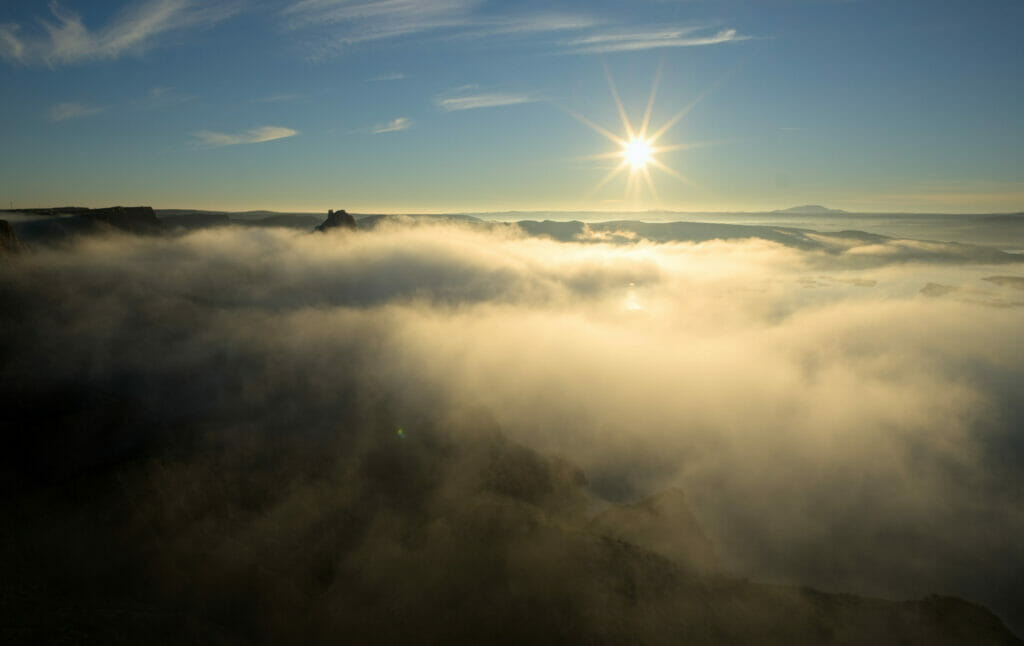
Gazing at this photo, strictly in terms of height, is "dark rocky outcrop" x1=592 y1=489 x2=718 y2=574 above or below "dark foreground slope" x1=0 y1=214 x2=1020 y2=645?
below

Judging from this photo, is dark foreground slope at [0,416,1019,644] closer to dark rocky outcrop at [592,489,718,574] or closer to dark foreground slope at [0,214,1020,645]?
dark foreground slope at [0,214,1020,645]

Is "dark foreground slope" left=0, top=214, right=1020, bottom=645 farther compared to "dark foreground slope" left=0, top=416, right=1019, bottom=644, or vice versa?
"dark foreground slope" left=0, top=214, right=1020, bottom=645

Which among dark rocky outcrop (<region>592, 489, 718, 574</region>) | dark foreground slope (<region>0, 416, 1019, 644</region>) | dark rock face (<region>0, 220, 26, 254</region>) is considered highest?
dark rock face (<region>0, 220, 26, 254</region>)

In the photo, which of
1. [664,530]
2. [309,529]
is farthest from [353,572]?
[664,530]

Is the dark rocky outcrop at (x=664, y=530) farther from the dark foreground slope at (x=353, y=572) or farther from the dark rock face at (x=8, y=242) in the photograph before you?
the dark rock face at (x=8, y=242)

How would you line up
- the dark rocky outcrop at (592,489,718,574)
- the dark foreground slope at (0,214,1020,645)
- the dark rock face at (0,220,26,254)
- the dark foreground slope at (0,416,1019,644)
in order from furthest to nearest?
the dark rock face at (0,220,26,254), the dark rocky outcrop at (592,489,718,574), the dark foreground slope at (0,214,1020,645), the dark foreground slope at (0,416,1019,644)

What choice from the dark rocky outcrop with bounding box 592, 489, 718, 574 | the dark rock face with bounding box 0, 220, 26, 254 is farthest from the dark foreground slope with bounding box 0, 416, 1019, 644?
the dark rock face with bounding box 0, 220, 26, 254

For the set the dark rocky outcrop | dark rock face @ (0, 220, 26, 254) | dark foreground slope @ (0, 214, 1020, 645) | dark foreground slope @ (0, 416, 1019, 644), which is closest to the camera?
dark foreground slope @ (0, 416, 1019, 644)

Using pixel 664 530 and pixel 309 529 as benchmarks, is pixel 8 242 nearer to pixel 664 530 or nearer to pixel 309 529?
pixel 309 529

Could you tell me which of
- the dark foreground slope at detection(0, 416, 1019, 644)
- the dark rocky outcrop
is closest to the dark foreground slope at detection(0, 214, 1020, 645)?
the dark foreground slope at detection(0, 416, 1019, 644)

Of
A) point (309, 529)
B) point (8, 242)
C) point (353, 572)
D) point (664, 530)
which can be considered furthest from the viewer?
point (8, 242)
